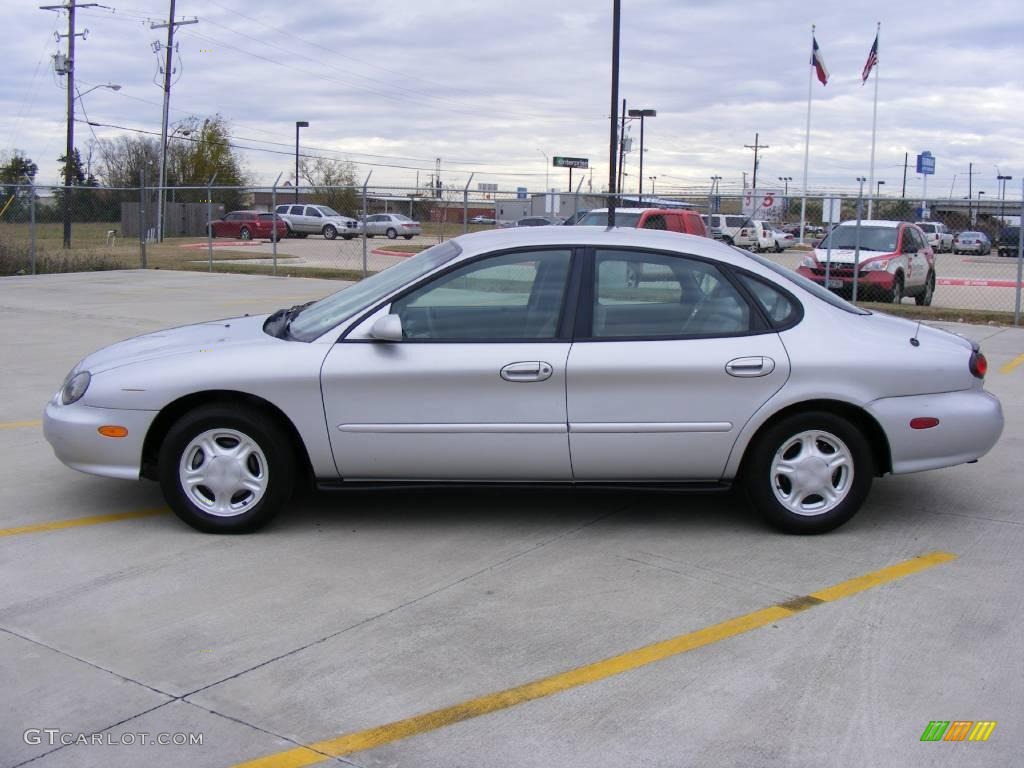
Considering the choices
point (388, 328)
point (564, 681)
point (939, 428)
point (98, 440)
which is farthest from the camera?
point (939, 428)

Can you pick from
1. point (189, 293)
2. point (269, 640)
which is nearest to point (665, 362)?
point (269, 640)

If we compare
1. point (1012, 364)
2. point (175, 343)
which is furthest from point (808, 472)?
point (1012, 364)

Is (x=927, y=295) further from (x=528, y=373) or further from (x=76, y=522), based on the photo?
(x=76, y=522)

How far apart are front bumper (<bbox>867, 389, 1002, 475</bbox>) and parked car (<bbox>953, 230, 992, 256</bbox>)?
158 ft

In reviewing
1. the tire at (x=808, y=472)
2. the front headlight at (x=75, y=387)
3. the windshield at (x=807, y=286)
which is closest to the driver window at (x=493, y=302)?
the windshield at (x=807, y=286)

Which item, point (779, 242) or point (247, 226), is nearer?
point (247, 226)

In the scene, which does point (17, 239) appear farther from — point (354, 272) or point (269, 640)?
point (269, 640)

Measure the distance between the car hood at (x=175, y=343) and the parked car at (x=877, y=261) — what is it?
12.6 metres

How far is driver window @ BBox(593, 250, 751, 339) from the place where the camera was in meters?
5.50

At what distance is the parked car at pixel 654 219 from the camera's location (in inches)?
730

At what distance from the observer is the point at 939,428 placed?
219 inches

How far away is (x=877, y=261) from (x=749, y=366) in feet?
42.2

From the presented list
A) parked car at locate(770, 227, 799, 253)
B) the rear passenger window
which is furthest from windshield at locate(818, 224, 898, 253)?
parked car at locate(770, 227, 799, 253)

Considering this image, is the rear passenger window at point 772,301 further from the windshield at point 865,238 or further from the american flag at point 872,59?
the american flag at point 872,59
